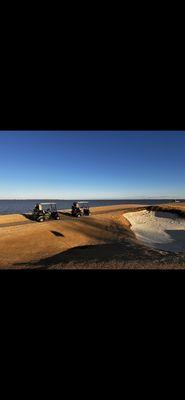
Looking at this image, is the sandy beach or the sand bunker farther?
the sand bunker

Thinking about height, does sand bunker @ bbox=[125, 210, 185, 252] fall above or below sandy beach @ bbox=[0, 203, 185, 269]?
below

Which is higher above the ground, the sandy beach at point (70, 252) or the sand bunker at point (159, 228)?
the sandy beach at point (70, 252)

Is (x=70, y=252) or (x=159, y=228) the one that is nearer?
(x=70, y=252)

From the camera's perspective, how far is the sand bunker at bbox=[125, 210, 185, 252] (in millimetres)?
30355

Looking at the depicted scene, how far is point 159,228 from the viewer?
41.7 meters

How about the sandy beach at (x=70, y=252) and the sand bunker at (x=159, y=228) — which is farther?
the sand bunker at (x=159, y=228)

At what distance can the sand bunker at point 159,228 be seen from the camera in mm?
30355
